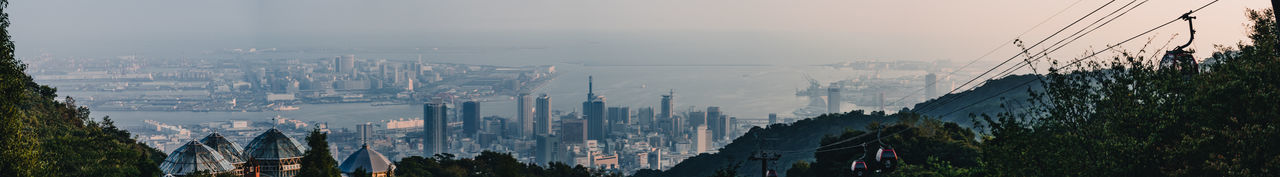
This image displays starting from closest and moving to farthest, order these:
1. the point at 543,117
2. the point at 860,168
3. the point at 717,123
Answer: the point at 860,168 → the point at 717,123 → the point at 543,117

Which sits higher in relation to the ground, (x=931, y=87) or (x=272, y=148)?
(x=931, y=87)

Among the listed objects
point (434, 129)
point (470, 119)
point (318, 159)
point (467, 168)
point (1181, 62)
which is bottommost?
point (434, 129)

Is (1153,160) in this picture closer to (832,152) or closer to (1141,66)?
(1141,66)

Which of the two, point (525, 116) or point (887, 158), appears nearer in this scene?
point (887, 158)

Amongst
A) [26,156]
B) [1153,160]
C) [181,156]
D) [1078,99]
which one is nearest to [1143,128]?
Result: [1153,160]

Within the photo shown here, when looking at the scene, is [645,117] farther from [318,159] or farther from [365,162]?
[318,159]

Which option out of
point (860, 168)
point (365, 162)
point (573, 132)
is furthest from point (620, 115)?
point (860, 168)

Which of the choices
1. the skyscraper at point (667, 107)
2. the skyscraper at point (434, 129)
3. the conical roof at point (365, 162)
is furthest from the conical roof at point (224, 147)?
the skyscraper at point (667, 107)
